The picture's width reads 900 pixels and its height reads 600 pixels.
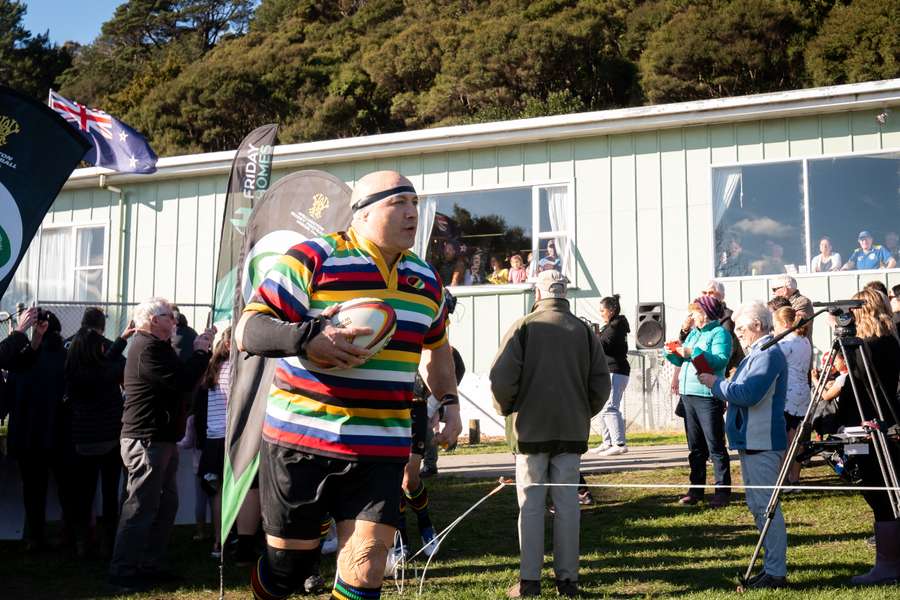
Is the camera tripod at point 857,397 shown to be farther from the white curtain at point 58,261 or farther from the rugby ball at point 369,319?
the white curtain at point 58,261

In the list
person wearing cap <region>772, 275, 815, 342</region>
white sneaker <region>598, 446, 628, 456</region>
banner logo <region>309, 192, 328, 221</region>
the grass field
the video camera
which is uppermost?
banner logo <region>309, 192, 328, 221</region>

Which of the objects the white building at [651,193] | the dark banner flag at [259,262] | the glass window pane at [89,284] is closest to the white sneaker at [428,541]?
the dark banner flag at [259,262]

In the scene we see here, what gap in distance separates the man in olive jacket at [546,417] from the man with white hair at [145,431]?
2460mm

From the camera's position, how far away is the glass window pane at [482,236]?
1582cm

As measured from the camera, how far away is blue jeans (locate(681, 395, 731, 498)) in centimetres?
851

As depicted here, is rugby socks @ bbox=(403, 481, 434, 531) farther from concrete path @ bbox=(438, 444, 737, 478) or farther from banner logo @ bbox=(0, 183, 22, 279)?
banner logo @ bbox=(0, 183, 22, 279)

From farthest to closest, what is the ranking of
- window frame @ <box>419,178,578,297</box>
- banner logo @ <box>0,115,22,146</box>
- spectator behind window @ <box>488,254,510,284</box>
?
spectator behind window @ <box>488,254,510,284</box> < window frame @ <box>419,178,578,297</box> < banner logo @ <box>0,115,22,146</box>

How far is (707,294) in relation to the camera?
8.51 meters

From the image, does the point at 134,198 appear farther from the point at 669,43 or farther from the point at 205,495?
the point at 669,43

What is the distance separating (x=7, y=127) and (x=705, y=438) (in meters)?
6.29

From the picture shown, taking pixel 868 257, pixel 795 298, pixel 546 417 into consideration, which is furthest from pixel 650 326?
pixel 546 417

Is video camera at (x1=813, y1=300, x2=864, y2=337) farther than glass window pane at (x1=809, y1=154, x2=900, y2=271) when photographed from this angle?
No

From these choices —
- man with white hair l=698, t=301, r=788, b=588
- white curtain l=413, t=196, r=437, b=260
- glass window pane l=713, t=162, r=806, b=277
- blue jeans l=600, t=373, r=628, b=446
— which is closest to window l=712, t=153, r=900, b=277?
glass window pane l=713, t=162, r=806, b=277

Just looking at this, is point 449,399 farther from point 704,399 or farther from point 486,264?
point 486,264
